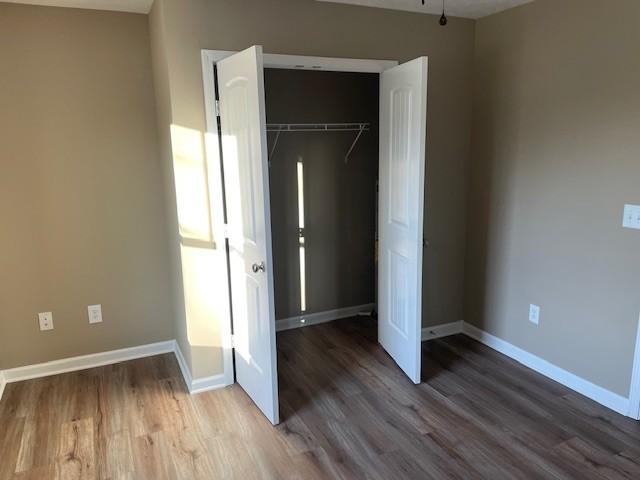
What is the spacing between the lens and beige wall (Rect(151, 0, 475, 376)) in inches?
102

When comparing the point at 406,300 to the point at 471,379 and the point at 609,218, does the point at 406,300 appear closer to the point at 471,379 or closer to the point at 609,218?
the point at 471,379

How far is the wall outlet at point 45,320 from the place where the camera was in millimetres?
3143

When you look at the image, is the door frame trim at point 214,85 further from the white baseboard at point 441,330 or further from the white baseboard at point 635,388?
the white baseboard at point 635,388

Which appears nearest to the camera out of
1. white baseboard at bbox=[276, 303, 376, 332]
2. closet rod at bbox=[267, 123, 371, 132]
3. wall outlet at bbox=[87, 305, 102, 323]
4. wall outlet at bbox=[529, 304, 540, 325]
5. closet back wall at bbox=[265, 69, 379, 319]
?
wall outlet at bbox=[529, 304, 540, 325]

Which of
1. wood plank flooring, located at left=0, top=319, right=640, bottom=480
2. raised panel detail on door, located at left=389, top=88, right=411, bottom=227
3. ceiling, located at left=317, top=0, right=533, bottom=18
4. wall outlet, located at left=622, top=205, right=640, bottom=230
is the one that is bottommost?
wood plank flooring, located at left=0, top=319, right=640, bottom=480

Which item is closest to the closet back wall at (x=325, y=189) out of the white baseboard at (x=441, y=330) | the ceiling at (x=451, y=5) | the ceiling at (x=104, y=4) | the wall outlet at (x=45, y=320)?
the white baseboard at (x=441, y=330)

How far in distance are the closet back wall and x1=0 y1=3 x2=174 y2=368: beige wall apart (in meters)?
0.99

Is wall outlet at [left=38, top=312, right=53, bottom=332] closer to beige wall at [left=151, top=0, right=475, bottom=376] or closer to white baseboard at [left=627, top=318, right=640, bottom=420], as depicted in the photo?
beige wall at [left=151, top=0, right=475, bottom=376]

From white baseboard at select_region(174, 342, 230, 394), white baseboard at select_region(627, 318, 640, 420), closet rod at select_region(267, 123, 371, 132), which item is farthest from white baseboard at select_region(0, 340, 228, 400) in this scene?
white baseboard at select_region(627, 318, 640, 420)

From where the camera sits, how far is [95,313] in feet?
10.8

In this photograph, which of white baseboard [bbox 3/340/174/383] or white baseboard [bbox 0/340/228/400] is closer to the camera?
white baseboard [bbox 0/340/228/400]

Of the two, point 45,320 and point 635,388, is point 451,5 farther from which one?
point 45,320

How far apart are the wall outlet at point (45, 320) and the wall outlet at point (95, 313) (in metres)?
0.24

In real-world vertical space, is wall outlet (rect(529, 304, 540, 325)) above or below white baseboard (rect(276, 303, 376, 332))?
above
